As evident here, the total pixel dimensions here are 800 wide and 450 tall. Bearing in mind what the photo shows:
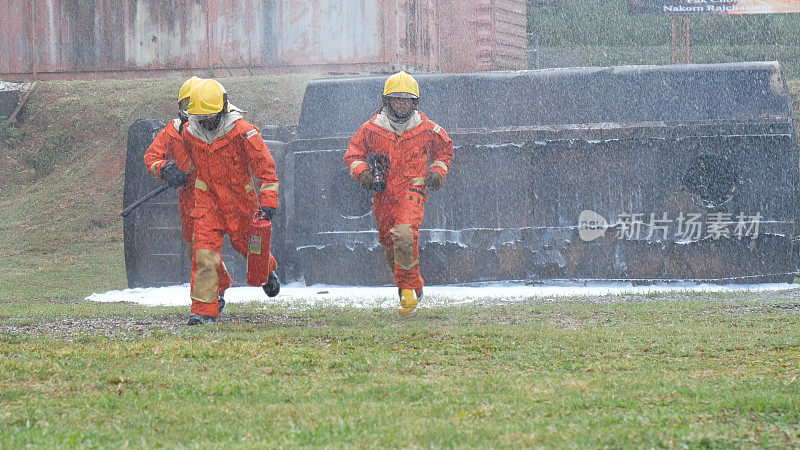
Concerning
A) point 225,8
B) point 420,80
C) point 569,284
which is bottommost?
point 569,284

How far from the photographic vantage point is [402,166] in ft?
31.0

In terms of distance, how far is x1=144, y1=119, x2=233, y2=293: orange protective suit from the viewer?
897 centimetres

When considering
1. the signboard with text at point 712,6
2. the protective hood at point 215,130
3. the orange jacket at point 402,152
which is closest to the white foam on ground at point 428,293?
the orange jacket at point 402,152

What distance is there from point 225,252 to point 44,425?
8900mm

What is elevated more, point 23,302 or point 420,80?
point 420,80

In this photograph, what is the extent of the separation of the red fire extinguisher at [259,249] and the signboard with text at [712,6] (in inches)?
859

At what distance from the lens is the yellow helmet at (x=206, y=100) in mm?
8547

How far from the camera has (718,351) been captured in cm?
648

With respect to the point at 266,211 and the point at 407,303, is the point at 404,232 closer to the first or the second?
the point at 407,303

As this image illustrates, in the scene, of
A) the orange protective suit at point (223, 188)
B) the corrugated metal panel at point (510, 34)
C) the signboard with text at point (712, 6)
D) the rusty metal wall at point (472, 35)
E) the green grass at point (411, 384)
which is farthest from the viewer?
the signboard with text at point (712, 6)

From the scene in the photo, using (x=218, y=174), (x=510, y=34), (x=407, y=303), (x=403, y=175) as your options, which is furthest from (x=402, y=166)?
(x=510, y=34)

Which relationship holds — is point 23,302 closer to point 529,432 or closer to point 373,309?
point 373,309

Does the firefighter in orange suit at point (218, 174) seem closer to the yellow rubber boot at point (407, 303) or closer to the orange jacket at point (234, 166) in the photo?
the orange jacket at point (234, 166)

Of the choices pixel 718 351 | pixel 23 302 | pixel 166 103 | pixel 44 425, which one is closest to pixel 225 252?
pixel 23 302
